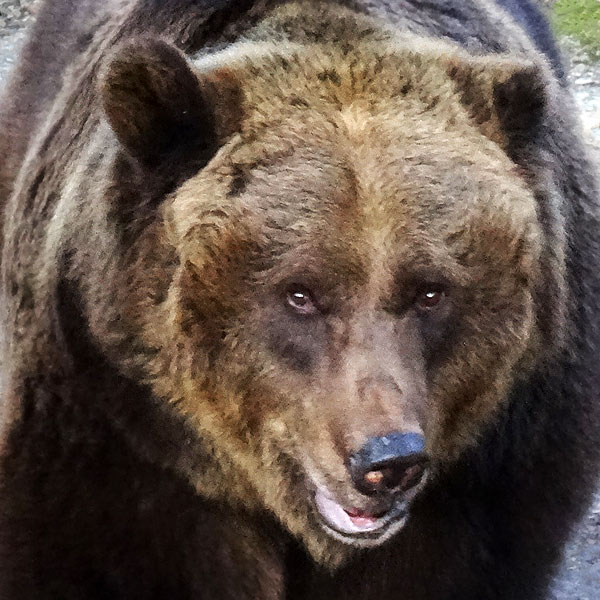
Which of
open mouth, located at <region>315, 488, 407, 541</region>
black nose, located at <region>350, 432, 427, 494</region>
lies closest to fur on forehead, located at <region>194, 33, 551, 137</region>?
black nose, located at <region>350, 432, 427, 494</region>

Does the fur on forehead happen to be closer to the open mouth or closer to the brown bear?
the brown bear

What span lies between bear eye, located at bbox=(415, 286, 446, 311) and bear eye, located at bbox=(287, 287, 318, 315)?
0.27 meters

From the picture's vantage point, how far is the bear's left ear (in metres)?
3.24

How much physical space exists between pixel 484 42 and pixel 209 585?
2043mm

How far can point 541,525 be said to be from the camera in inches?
158

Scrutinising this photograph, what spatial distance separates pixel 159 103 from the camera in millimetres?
3025

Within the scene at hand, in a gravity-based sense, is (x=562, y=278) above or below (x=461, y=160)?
below

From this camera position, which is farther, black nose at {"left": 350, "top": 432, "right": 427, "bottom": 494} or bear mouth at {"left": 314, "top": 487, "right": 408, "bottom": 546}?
bear mouth at {"left": 314, "top": 487, "right": 408, "bottom": 546}

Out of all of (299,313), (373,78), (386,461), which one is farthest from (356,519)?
(373,78)

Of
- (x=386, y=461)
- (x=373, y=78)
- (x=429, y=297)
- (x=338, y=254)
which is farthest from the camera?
(x=373, y=78)

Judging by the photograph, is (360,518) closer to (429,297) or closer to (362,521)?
(362,521)

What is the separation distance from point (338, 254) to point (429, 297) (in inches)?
11.4

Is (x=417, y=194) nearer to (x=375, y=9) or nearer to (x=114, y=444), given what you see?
(x=375, y=9)

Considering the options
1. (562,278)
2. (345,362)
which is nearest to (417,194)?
(345,362)
